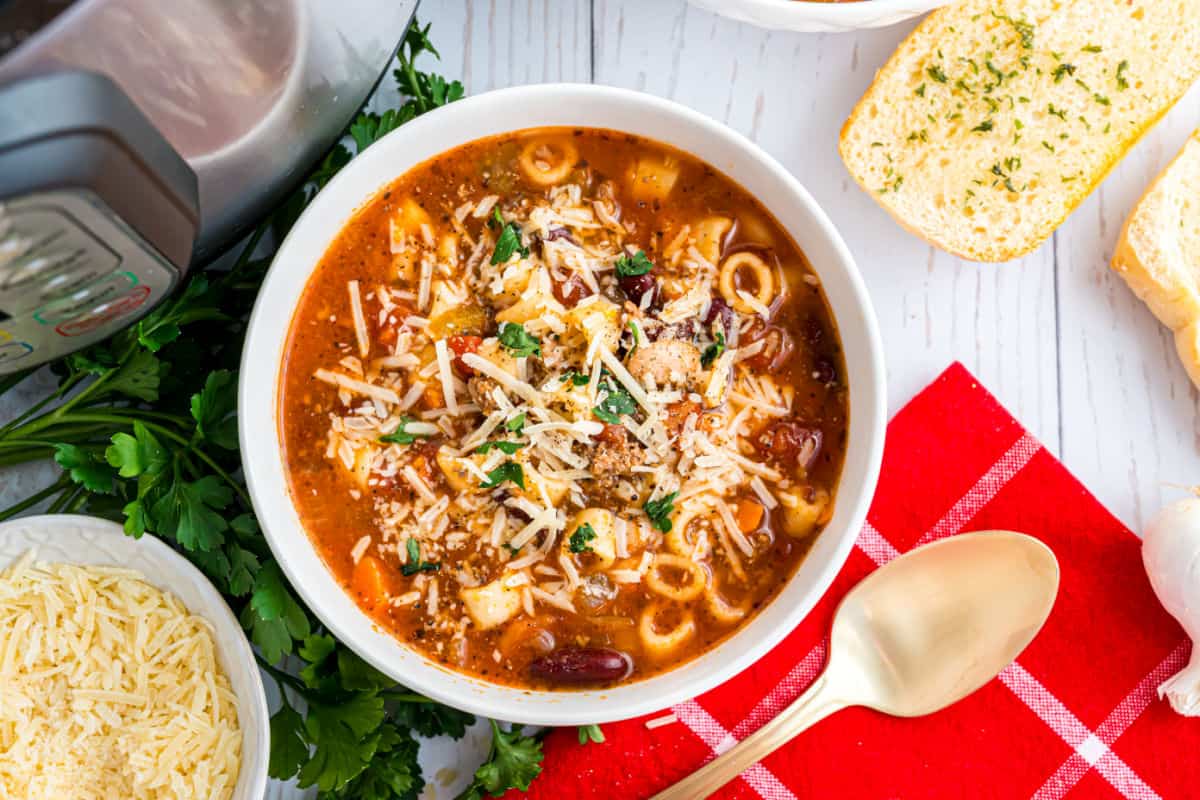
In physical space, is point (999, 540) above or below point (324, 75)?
below

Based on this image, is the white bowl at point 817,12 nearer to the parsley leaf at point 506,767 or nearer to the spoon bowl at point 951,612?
the spoon bowl at point 951,612

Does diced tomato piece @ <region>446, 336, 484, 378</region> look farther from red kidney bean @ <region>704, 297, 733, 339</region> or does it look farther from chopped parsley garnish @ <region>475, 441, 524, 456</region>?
red kidney bean @ <region>704, 297, 733, 339</region>


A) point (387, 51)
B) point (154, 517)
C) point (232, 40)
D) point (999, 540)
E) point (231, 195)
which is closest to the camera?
point (232, 40)

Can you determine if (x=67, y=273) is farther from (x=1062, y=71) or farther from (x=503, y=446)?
(x=1062, y=71)

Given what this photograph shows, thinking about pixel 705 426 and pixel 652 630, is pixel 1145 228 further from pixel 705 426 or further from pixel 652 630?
pixel 652 630

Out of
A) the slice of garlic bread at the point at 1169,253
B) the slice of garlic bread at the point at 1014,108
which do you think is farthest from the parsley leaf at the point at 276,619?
the slice of garlic bread at the point at 1169,253

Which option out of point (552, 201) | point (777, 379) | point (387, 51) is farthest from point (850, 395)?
point (387, 51)
